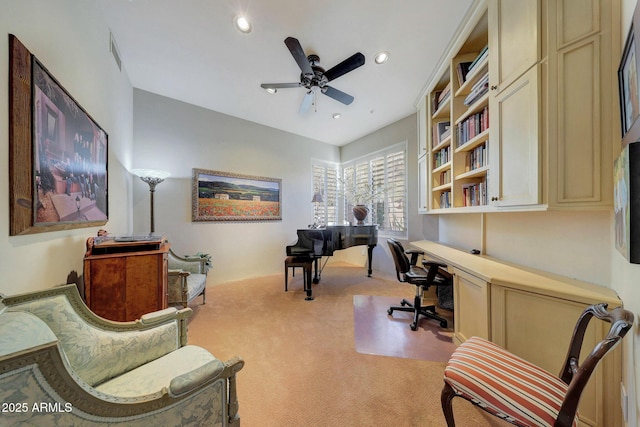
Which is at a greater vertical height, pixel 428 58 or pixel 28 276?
pixel 428 58

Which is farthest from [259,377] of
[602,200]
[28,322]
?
[602,200]

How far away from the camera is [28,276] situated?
1.10 m

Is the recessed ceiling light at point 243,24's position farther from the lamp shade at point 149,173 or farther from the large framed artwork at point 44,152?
the lamp shade at point 149,173

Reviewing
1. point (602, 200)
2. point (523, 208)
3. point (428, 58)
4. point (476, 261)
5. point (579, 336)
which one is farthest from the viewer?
point (428, 58)

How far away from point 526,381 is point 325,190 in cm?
441

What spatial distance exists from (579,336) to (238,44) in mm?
3349

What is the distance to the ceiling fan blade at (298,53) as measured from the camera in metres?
1.86

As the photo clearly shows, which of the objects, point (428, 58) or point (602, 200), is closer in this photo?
point (602, 200)

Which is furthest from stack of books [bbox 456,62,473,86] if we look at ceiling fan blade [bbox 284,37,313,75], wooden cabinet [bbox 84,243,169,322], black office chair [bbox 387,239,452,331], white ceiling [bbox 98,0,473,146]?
wooden cabinet [bbox 84,243,169,322]

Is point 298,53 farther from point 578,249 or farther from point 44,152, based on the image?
point 578,249

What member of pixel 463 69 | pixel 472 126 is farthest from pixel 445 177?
pixel 463 69

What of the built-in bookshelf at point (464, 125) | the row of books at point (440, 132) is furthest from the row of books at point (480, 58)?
the row of books at point (440, 132)

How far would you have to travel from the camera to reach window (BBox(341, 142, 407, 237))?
4.14 meters

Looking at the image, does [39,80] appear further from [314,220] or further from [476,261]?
[314,220]
